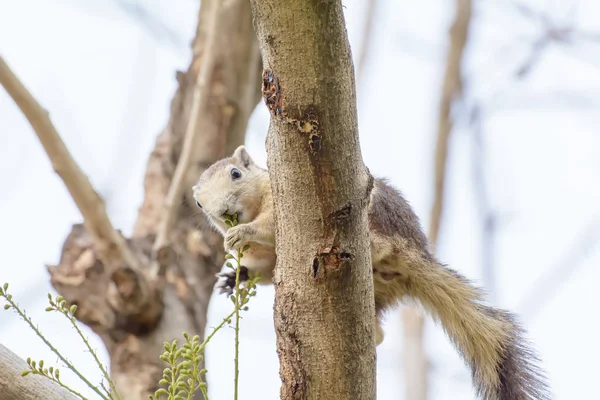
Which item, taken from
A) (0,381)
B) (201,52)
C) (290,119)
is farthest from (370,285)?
(201,52)

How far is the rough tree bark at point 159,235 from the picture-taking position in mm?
2945

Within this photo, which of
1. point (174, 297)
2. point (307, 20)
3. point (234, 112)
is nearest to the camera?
point (307, 20)

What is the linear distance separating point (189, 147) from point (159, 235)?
17.3 inches

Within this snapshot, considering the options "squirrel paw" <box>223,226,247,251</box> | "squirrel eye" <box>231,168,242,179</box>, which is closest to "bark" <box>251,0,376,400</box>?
"squirrel paw" <box>223,226,247,251</box>

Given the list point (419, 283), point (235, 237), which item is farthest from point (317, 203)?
point (419, 283)

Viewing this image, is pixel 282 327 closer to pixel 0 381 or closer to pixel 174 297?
pixel 0 381

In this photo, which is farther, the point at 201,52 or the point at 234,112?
the point at 201,52

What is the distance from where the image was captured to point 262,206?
8.63 ft

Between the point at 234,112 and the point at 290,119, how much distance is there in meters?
2.37

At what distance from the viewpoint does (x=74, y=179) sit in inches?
111

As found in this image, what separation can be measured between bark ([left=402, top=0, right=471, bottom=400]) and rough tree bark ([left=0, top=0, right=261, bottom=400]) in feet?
3.24

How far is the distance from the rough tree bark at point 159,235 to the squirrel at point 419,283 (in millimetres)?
570

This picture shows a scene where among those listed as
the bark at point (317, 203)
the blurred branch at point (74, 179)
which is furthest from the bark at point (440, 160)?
the bark at point (317, 203)

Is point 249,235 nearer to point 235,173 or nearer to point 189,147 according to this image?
point 235,173
